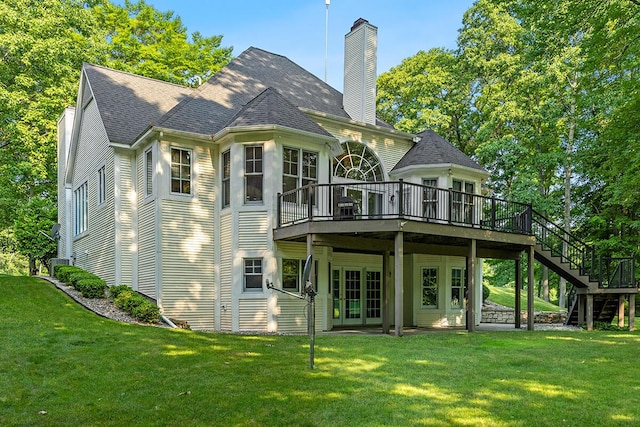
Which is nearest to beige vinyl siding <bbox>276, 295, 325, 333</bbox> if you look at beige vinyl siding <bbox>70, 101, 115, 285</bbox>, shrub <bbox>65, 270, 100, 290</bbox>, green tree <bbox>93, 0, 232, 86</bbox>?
beige vinyl siding <bbox>70, 101, 115, 285</bbox>

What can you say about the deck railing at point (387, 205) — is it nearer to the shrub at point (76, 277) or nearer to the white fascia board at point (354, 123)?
the white fascia board at point (354, 123)

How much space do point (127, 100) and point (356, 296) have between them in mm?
10047

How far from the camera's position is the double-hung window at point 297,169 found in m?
13.2

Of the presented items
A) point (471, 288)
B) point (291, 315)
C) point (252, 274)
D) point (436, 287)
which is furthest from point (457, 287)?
point (252, 274)

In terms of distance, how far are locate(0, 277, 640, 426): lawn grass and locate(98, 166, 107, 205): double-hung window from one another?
6259 mm

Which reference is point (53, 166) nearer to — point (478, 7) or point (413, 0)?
point (413, 0)

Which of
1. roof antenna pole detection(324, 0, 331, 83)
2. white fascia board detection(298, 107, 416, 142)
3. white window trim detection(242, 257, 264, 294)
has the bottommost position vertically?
white window trim detection(242, 257, 264, 294)

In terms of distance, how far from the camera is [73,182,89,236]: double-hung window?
18062 mm

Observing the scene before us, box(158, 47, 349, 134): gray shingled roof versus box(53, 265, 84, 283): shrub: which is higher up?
box(158, 47, 349, 134): gray shingled roof

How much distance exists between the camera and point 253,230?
1295 cm

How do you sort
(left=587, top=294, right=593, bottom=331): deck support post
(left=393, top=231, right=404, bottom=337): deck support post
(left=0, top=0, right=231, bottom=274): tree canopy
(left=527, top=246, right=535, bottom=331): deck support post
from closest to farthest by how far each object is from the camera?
(left=393, top=231, right=404, bottom=337): deck support post, (left=527, top=246, right=535, bottom=331): deck support post, (left=587, top=294, right=593, bottom=331): deck support post, (left=0, top=0, right=231, bottom=274): tree canopy

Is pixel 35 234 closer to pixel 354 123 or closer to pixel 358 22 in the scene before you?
pixel 354 123

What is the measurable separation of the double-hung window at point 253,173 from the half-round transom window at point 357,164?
10.8 feet

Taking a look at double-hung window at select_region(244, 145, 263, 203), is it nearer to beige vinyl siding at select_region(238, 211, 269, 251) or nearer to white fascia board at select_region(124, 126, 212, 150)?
beige vinyl siding at select_region(238, 211, 269, 251)
